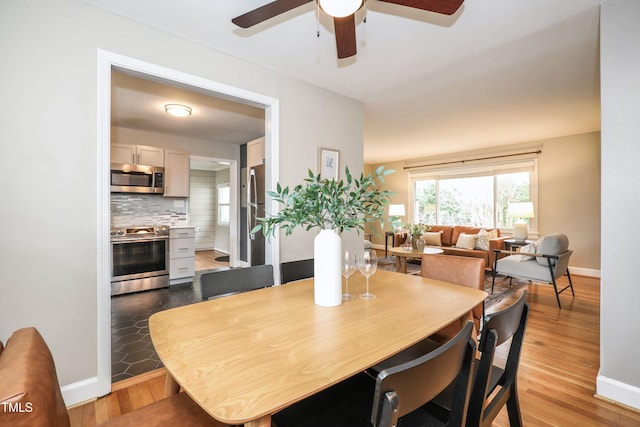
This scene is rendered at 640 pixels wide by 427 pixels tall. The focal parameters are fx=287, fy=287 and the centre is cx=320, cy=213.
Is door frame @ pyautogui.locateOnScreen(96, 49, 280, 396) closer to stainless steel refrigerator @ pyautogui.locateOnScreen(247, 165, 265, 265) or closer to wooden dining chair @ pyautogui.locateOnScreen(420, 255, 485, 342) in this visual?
stainless steel refrigerator @ pyautogui.locateOnScreen(247, 165, 265, 265)

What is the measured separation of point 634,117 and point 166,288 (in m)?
5.24

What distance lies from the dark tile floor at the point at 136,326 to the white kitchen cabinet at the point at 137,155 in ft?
6.43

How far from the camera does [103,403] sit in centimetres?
178

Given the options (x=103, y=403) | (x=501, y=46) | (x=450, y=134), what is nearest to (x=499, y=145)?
(x=450, y=134)

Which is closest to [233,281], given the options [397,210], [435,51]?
[435,51]

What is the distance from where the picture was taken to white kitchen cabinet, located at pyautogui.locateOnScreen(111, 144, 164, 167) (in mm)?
4223

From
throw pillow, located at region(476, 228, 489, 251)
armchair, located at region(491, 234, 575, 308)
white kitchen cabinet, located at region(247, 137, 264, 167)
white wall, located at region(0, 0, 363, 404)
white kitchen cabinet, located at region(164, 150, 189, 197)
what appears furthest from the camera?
throw pillow, located at region(476, 228, 489, 251)

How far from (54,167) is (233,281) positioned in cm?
128

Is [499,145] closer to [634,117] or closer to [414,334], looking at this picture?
[634,117]

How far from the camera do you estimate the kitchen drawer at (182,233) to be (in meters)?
4.47

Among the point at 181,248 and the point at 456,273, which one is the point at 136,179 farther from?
the point at 456,273

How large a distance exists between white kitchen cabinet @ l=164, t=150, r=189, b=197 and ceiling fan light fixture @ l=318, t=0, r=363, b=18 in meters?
4.14

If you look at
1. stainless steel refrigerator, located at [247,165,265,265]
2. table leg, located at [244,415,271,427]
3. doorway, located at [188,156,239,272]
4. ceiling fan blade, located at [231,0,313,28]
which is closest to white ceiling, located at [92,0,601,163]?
ceiling fan blade, located at [231,0,313,28]

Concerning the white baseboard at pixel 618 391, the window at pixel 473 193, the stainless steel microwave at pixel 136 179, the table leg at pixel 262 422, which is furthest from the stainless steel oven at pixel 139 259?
the window at pixel 473 193
